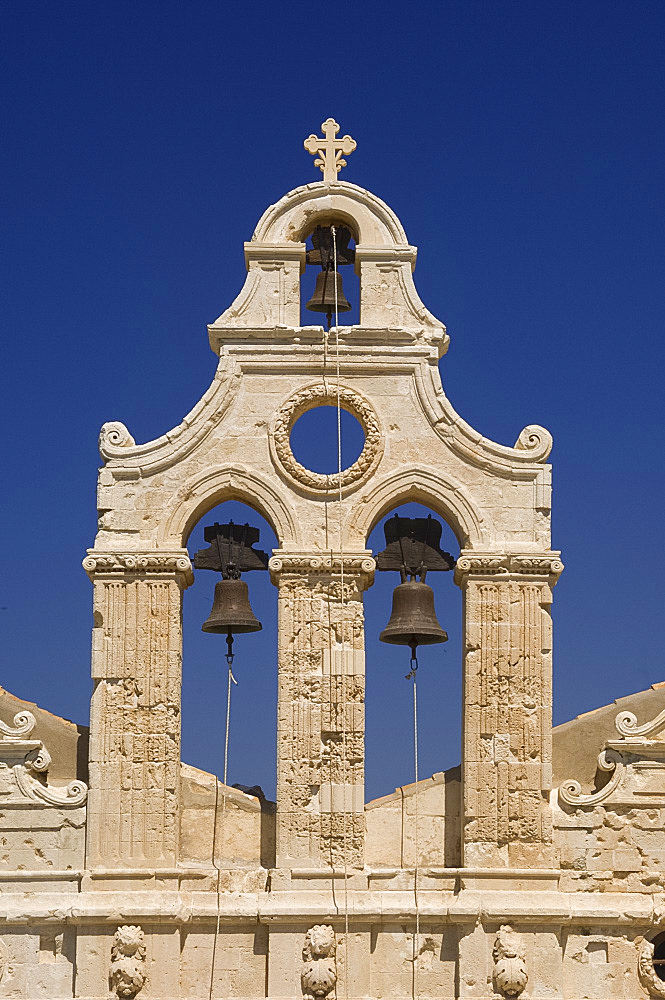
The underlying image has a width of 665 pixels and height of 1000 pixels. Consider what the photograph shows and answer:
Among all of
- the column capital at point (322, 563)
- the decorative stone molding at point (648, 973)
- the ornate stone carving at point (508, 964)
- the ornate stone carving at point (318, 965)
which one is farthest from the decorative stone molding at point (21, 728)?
the decorative stone molding at point (648, 973)

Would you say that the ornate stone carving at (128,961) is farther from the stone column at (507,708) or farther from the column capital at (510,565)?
the column capital at (510,565)

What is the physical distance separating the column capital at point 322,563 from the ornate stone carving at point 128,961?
358 centimetres

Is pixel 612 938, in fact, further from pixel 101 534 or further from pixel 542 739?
pixel 101 534

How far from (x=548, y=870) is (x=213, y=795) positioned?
10.7ft

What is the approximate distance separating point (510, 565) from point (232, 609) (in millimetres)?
2789

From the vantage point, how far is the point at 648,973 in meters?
19.0

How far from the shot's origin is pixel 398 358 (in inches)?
787

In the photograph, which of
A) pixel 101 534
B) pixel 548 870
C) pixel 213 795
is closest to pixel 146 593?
pixel 101 534

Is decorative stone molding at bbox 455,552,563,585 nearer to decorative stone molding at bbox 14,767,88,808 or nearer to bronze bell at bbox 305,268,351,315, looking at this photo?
bronze bell at bbox 305,268,351,315

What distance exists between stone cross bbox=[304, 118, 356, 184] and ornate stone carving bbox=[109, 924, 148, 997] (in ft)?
25.0

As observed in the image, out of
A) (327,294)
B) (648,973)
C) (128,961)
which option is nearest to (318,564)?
(327,294)

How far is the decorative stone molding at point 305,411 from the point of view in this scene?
19.7 m

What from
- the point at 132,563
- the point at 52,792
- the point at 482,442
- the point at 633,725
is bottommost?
the point at 52,792

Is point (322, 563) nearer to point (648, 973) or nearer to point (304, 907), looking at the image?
point (304, 907)
